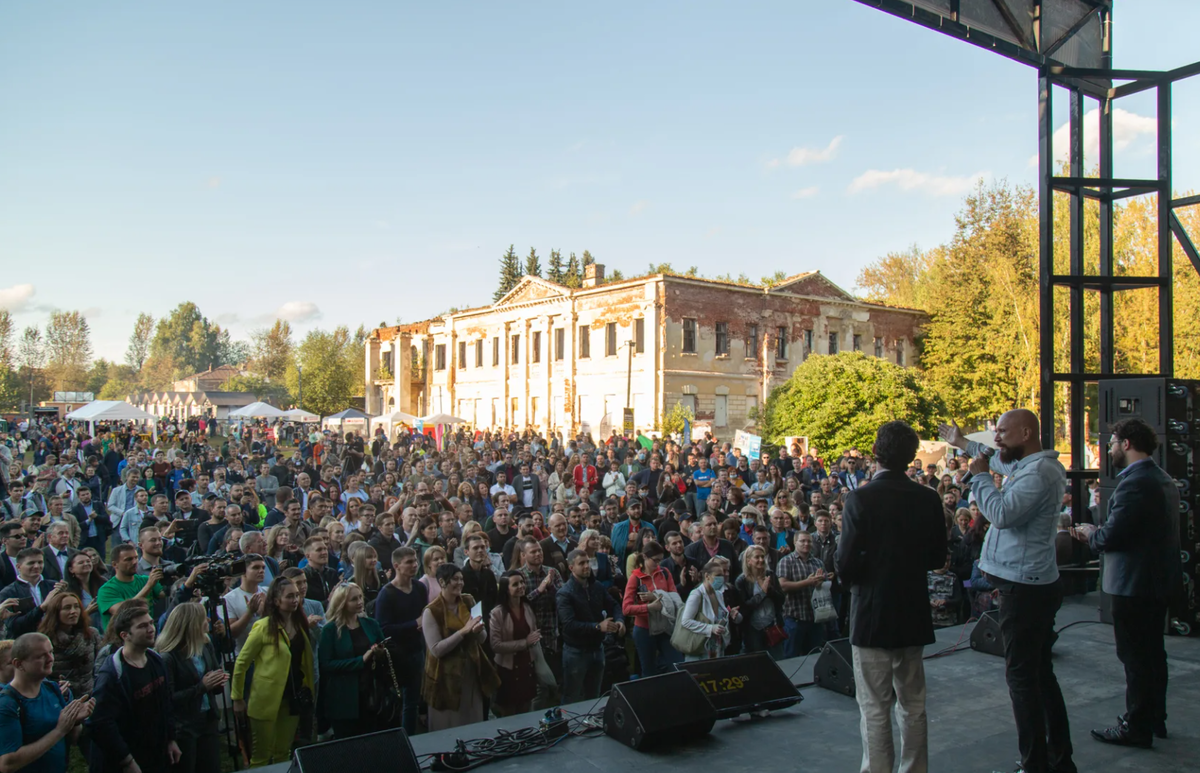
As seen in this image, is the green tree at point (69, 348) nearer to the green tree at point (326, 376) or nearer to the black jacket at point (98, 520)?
the green tree at point (326, 376)

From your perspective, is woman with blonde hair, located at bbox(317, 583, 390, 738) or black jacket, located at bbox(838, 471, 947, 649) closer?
black jacket, located at bbox(838, 471, 947, 649)

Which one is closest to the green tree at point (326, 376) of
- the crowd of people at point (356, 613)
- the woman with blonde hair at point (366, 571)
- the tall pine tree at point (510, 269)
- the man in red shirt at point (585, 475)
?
the tall pine tree at point (510, 269)

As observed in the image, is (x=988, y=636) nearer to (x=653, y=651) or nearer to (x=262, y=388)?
(x=653, y=651)

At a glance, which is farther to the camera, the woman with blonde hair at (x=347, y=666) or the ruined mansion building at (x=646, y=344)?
the ruined mansion building at (x=646, y=344)

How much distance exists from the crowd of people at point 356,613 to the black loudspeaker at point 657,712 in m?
1.41

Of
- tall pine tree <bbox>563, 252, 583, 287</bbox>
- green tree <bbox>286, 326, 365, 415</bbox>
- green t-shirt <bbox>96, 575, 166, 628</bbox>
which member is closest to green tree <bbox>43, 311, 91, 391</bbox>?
green tree <bbox>286, 326, 365, 415</bbox>

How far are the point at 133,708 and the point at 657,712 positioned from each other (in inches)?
118

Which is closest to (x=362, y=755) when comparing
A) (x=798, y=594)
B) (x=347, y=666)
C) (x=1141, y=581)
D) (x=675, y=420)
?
(x=347, y=666)

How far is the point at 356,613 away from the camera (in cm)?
563

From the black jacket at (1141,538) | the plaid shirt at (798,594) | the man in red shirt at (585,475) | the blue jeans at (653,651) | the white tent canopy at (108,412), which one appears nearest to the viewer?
the black jacket at (1141,538)

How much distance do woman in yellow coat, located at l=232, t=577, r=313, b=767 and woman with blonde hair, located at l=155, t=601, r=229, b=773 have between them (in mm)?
241

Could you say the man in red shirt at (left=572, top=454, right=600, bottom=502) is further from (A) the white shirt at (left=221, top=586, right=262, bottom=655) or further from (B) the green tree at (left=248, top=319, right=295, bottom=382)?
(B) the green tree at (left=248, top=319, right=295, bottom=382)

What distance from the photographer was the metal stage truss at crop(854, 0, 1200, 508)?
662 cm

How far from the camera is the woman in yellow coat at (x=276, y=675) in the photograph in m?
5.33
